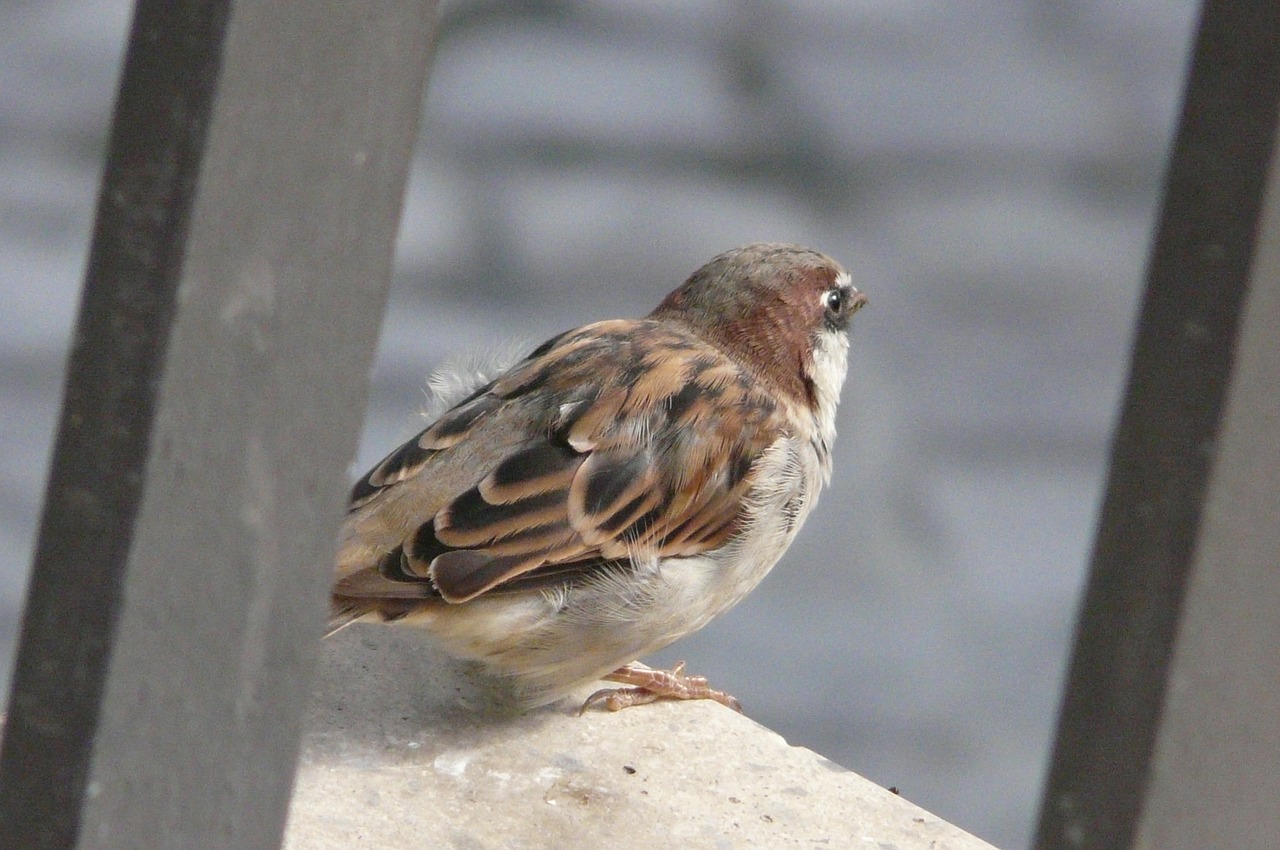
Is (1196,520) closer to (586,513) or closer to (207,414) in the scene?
(207,414)

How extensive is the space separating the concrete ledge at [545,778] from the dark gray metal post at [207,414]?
121 centimetres

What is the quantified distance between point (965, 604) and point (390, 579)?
2.75 m

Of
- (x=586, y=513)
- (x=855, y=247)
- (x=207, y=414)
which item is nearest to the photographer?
(x=207, y=414)

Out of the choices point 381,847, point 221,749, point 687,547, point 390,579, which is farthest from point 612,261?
point 221,749

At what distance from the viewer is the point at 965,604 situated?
5.06 m

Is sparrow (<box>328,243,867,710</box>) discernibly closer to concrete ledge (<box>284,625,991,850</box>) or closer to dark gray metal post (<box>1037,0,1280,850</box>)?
concrete ledge (<box>284,625,991,850</box>)

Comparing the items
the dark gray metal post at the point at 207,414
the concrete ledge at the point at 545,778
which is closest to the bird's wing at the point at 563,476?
the concrete ledge at the point at 545,778

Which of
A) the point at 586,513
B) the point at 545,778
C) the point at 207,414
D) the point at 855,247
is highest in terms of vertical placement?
the point at 207,414

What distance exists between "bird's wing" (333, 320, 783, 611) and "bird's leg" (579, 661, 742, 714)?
9.7 inches

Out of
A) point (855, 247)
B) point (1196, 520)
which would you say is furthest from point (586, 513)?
point (855, 247)

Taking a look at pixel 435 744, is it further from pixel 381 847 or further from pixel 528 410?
pixel 528 410

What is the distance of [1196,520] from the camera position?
0.92m

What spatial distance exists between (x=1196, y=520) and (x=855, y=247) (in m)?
4.00

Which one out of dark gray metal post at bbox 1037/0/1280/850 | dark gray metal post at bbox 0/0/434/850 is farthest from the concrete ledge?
dark gray metal post at bbox 1037/0/1280/850
